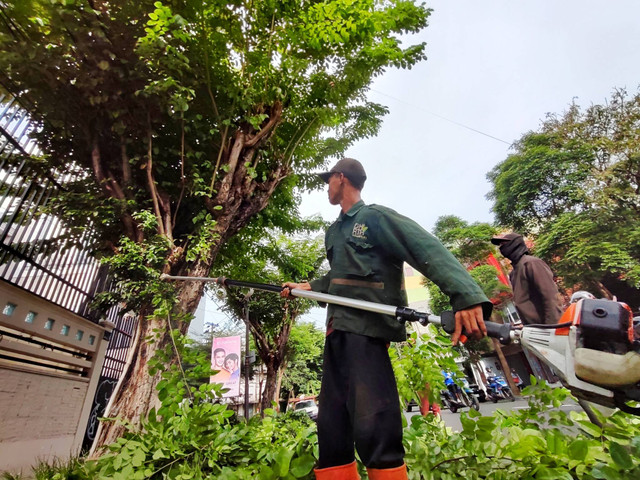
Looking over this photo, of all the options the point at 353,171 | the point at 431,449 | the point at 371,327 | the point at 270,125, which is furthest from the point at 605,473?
the point at 270,125

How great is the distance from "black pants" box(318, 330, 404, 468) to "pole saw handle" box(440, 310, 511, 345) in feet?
1.32

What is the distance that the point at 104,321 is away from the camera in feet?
22.3

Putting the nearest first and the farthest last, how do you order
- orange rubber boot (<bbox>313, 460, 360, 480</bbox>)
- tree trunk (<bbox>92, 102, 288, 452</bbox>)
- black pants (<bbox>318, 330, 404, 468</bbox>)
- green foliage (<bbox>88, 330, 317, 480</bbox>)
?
black pants (<bbox>318, 330, 404, 468</bbox>) < orange rubber boot (<bbox>313, 460, 360, 480</bbox>) < green foliage (<bbox>88, 330, 317, 480</bbox>) < tree trunk (<bbox>92, 102, 288, 452</bbox>)

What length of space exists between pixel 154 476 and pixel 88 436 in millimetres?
6170

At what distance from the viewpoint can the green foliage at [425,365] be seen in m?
2.39

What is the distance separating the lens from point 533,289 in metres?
3.26

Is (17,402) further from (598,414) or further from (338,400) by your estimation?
(598,414)

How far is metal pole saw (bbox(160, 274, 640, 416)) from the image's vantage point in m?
1.26

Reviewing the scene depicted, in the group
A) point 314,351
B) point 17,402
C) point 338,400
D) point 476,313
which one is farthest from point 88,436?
Answer: point 314,351

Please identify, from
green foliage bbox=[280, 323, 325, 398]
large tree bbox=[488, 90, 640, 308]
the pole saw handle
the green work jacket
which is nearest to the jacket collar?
the green work jacket

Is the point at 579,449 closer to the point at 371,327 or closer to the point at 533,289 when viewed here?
the point at 371,327

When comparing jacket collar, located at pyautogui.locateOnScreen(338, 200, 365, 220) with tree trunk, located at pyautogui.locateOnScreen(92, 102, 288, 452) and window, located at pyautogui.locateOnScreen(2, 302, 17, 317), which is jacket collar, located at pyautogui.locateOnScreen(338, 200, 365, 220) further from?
window, located at pyautogui.locateOnScreen(2, 302, 17, 317)

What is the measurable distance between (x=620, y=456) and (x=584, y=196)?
19447mm

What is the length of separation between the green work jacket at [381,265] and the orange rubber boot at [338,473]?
2.19 feet
